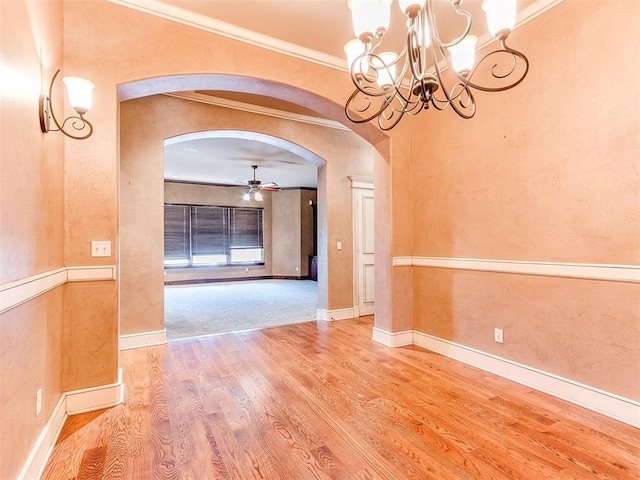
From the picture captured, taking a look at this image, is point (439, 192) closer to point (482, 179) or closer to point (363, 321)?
point (482, 179)

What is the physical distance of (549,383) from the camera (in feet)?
7.98

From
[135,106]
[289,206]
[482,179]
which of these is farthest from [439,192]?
[289,206]

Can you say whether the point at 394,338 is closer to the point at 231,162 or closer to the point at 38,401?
the point at 38,401

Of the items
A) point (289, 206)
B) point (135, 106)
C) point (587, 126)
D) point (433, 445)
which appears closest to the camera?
point (433, 445)

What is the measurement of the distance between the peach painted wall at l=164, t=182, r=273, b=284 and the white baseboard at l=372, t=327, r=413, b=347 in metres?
7.07

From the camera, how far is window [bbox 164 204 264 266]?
358 inches

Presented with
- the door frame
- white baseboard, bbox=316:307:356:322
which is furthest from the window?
the door frame

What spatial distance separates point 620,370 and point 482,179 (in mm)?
1722

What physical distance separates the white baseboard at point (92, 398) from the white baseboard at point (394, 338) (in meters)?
2.58

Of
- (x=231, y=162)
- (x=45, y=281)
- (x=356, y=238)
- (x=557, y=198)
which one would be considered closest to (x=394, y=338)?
(x=356, y=238)

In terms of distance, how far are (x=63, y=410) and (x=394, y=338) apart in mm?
2941

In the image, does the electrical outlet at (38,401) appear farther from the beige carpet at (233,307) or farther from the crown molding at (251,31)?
the crown molding at (251,31)

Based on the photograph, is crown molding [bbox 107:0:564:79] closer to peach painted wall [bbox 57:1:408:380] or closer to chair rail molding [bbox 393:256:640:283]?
peach painted wall [bbox 57:1:408:380]

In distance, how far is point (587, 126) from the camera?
2.22 meters
